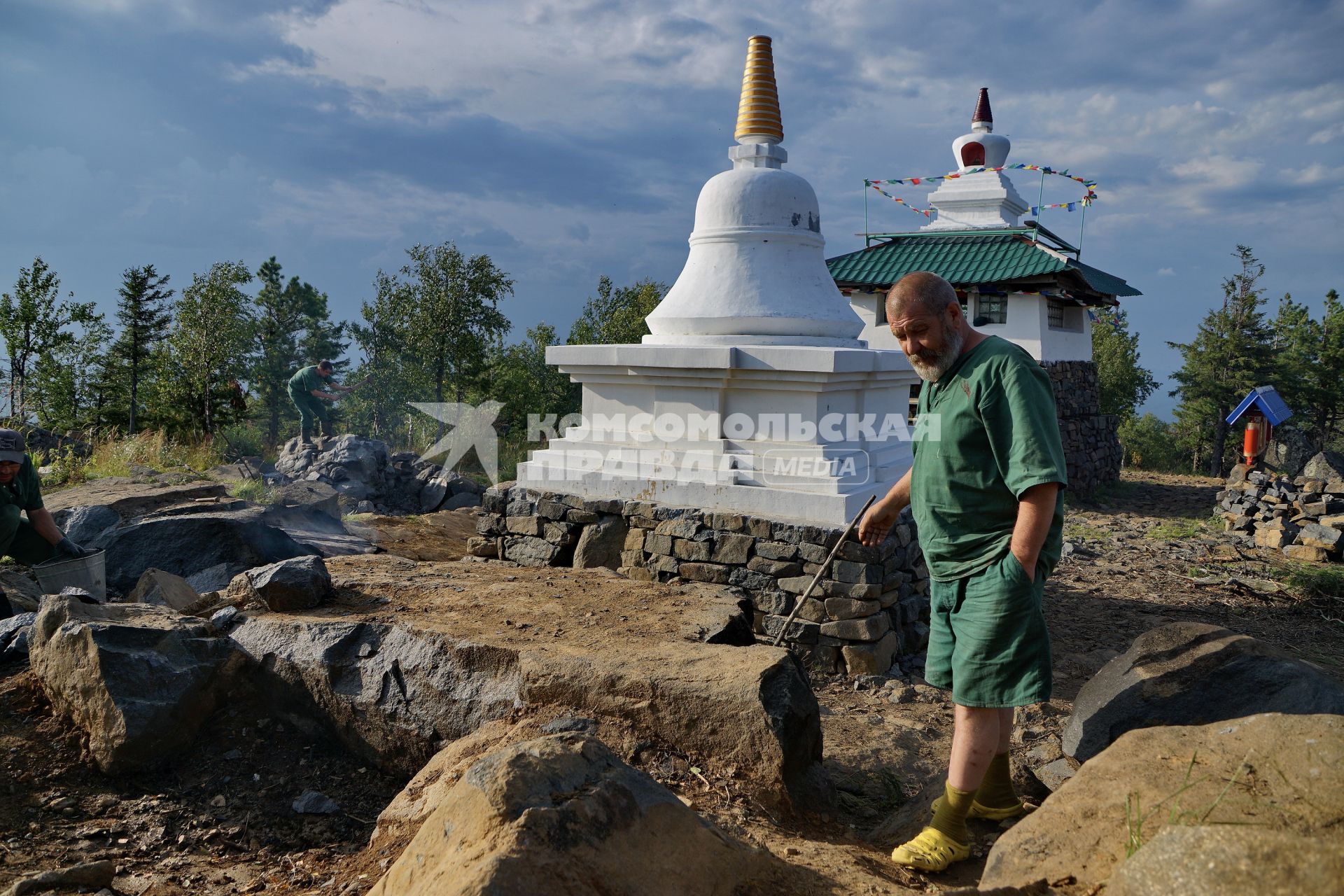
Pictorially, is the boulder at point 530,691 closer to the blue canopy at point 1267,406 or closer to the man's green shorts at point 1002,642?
the man's green shorts at point 1002,642

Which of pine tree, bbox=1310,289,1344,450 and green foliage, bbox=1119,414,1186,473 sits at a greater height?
pine tree, bbox=1310,289,1344,450

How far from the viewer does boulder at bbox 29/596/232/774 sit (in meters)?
3.13

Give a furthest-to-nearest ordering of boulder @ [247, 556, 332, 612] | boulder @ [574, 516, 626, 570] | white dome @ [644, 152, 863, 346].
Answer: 1. white dome @ [644, 152, 863, 346]
2. boulder @ [574, 516, 626, 570]
3. boulder @ [247, 556, 332, 612]

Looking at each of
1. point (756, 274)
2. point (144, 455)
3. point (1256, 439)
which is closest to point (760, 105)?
point (756, 274)

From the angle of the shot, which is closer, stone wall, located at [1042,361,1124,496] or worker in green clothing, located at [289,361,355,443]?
worker in green clothing, located at [289,361,355,443]

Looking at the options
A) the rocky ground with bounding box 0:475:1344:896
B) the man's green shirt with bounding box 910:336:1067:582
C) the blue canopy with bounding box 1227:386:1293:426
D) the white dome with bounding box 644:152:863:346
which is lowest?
the rocky ground with bounding box 0:475:1344:896

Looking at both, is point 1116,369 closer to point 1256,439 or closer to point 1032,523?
point 1256,439

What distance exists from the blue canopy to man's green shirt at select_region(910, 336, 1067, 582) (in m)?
14.0

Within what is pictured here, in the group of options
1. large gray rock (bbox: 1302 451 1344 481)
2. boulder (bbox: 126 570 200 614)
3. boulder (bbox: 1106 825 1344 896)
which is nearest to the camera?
boulder (bbox: 1106 825 1344 896)

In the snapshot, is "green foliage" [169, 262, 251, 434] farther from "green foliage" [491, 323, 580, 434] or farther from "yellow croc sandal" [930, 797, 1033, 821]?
"yellow croc sandal" [930, 797, 1033, 821]

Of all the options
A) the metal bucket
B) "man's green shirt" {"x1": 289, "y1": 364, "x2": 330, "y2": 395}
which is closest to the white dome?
the metal bucket

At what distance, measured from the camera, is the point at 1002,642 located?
2637 mm

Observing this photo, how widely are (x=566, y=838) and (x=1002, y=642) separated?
4.74ft

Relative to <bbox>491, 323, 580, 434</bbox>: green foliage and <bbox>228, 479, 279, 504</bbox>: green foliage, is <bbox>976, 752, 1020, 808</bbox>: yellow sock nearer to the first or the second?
<bbox>228, 479, 279, 504</bbox>: green foliage
